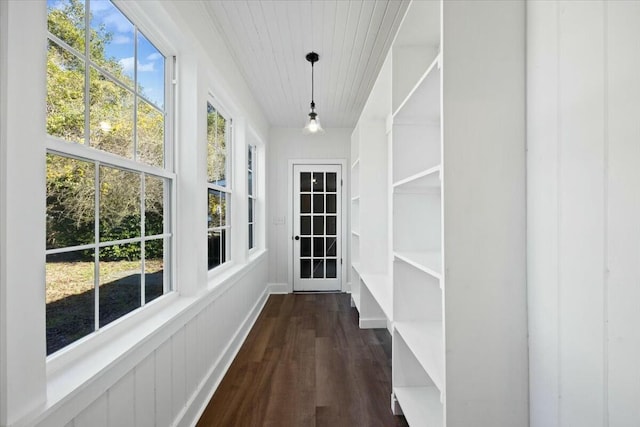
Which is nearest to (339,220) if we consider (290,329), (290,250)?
(290,250)

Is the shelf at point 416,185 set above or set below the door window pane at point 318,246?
above

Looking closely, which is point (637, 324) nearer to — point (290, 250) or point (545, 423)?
point (545, 423)

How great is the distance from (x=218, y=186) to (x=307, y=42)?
1.38 meters

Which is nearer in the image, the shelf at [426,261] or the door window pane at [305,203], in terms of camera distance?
the shelf at [426,261]

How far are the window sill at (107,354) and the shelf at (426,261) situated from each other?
120 centimetres

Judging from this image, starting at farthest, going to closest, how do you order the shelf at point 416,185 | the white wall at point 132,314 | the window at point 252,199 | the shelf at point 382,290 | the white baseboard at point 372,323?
1. the window at point 252,199
2. the white baseboard at point 372,323
3. the shelf at point 382,290
4. the shelf at point 416,185
5. the white wall at point 132,314

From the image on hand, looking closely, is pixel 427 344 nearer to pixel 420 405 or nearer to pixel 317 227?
pixel 420 405

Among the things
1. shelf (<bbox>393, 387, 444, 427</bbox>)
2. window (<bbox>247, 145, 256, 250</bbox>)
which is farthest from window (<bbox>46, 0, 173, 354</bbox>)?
window (<bbox>247, 145, 256, 250</bbox>)

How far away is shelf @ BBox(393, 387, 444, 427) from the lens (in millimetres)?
1499

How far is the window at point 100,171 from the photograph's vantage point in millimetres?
1052

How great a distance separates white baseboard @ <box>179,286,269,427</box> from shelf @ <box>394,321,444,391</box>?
1.24 m

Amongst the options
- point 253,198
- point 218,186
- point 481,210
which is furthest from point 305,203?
point 481,210

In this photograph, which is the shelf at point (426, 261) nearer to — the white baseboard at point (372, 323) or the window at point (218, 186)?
the window at point (218, 186)

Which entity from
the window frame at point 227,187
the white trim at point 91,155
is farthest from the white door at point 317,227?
the white trim at point 91,155
